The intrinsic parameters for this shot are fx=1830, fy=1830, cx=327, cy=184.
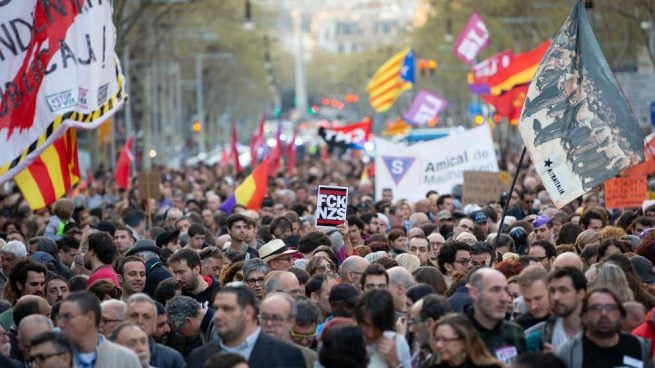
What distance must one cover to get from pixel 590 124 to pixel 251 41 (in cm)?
7204

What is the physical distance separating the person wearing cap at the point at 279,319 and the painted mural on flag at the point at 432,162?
16.7 metres

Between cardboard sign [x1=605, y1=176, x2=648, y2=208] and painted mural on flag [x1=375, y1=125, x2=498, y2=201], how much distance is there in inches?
225

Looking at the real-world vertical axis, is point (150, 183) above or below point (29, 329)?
below

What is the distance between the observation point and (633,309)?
10008 millimetres

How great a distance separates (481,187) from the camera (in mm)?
23016

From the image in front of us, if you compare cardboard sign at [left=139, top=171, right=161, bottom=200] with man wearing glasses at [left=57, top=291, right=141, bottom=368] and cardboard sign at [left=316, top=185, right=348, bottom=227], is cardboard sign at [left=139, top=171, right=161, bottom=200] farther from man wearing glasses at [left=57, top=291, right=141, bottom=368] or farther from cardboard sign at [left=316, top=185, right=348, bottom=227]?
man wearing glasses at [left=57, top=291, right=141, bottom=368]

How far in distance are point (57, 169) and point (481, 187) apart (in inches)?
345

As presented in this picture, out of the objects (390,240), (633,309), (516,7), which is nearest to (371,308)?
(633,309)

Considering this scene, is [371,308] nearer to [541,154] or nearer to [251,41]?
[541,154]

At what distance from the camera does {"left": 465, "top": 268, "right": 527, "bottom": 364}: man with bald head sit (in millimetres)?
9289

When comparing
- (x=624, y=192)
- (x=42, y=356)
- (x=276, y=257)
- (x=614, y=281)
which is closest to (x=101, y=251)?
(x=276, y=257)

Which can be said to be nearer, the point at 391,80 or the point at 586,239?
the point at 586,239

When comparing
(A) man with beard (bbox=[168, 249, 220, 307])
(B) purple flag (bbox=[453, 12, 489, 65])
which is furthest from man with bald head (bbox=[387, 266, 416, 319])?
(B) purple flag (bbox=[453, 12, 489, 65])

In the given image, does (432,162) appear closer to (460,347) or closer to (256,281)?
(256,281)
